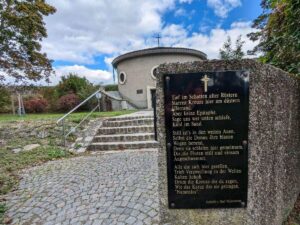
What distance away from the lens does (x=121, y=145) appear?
563 cm

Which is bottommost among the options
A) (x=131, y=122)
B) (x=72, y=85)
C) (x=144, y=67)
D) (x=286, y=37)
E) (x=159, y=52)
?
(x=131, y=122)

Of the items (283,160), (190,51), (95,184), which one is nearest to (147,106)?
(190,51)

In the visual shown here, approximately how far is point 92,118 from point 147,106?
344 inches

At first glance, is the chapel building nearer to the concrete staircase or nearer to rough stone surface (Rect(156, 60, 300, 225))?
the concrete staircase

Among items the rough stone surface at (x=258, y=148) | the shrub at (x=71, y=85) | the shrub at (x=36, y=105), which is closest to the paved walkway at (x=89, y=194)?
the rough stone surface at (x=258, y=148)

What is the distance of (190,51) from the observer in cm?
Answer: 1602

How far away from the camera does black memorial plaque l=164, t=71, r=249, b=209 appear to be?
4.80 feet

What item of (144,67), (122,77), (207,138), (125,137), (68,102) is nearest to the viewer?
(207,138)

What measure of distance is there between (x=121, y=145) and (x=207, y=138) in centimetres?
435

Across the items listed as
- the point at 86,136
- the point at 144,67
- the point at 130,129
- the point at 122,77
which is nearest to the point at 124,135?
the point at 130,129

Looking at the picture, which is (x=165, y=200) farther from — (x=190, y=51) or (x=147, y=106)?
(x=190, y=51)

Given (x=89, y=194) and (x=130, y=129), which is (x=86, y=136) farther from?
(x=89, y=194)

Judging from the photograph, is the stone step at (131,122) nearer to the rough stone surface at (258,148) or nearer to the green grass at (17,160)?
the green grass at (17,160)

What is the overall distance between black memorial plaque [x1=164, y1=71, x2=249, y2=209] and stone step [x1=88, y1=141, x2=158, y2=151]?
3.94 meters
